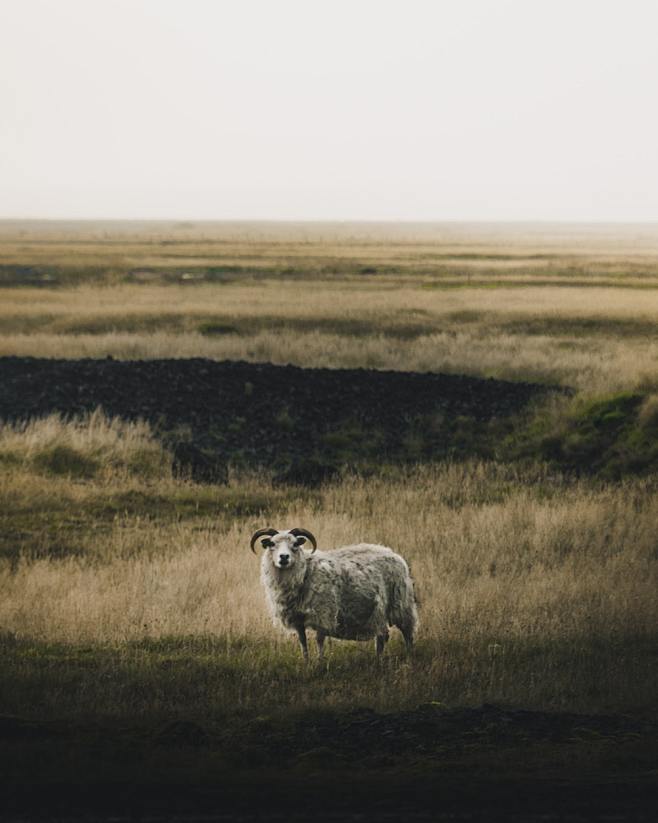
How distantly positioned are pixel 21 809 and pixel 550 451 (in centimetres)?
1660

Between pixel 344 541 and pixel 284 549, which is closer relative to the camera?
pixel 284 549

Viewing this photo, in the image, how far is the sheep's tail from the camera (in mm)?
9266

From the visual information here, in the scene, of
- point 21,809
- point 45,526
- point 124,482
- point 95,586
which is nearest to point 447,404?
point 124,482

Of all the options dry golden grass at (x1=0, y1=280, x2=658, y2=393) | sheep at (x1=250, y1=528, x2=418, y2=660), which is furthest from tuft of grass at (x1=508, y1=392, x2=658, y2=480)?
sheep at (x1=250, y1=528, x2=418, y2=660)

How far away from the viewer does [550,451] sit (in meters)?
21.5

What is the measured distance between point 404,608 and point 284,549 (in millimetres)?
1494

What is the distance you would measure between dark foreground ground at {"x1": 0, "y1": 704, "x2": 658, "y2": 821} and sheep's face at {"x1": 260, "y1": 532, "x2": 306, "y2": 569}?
1.12 meters

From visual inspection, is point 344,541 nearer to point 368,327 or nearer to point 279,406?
point 279,406

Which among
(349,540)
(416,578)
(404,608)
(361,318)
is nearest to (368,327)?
(361,318)

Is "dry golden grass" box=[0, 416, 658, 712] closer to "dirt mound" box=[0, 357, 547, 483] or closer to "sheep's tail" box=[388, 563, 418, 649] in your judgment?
"sheep's tail" box=[388, 563, 418, 649]

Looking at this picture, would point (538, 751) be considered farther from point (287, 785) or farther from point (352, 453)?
point (352, 453)

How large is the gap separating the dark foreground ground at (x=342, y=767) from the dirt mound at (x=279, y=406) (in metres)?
12.0

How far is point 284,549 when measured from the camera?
8375 mm

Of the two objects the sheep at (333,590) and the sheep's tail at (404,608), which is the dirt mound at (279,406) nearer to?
the sheep's tail at (404,608)
